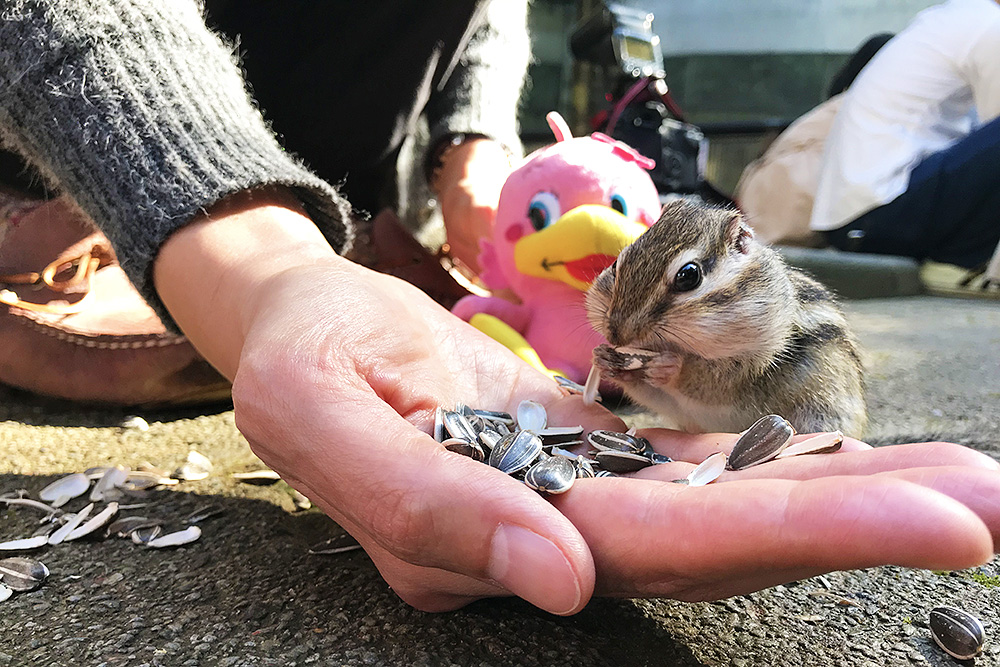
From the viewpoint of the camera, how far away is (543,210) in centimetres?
184

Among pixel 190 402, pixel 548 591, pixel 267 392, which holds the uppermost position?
pixel 267 392

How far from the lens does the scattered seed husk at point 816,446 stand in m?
1.01

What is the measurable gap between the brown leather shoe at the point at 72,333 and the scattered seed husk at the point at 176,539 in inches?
27.1

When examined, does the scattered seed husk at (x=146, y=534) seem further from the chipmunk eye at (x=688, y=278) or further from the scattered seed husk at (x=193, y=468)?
the chipmunk eye at (x=688, y=278)

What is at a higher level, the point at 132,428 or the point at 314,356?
the point at 314,356

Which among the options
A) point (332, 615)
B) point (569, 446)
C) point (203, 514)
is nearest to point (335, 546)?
point (332, 615)

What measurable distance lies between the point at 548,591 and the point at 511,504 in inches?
3.6

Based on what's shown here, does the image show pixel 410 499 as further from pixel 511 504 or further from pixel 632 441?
pixel 632 441

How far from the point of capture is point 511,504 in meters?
0.76

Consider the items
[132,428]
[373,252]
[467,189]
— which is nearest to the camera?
[132,428]

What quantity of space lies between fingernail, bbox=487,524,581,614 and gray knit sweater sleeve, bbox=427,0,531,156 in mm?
2136

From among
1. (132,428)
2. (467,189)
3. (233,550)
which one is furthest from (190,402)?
(467,189)

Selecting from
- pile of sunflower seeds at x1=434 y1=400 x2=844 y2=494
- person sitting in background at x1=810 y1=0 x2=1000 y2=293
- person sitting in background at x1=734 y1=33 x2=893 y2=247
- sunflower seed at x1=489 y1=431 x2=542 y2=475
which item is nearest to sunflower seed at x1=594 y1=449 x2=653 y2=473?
pile of sunflower seeds at x1=434 y1=400 x2=844 y2=494

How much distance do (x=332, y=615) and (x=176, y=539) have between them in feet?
1.23
